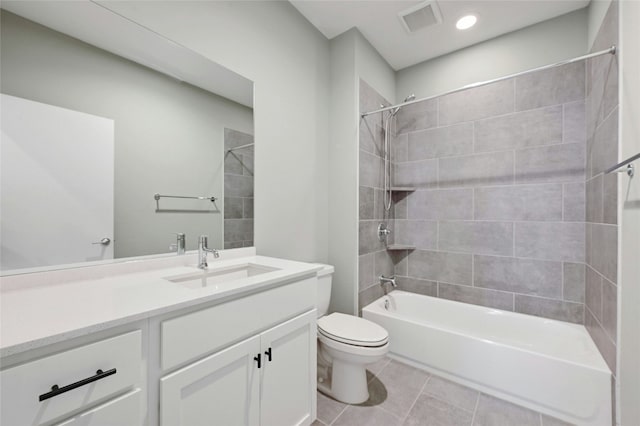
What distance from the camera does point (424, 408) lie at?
162 cm

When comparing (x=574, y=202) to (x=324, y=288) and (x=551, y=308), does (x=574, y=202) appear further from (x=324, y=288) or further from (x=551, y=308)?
(x=324, y=288)

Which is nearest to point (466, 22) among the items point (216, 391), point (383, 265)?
point (383, 265)

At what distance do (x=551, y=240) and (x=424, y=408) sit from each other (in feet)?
5.24

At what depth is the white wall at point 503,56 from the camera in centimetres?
205

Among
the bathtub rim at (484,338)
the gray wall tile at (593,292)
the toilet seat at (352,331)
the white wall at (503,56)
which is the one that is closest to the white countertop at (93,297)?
the toilet seat at (352,331)

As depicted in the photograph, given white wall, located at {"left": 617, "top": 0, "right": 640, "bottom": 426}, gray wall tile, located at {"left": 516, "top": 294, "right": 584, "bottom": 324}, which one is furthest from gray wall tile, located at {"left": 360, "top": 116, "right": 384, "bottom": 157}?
gray wall tile, located at {"left": 516, "top": 294, "right": 584, "bottom": 324}

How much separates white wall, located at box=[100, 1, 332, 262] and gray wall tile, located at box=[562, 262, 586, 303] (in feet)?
5.92

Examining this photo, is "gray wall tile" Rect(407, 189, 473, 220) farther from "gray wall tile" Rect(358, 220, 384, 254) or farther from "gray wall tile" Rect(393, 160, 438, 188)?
"gray wall tile" Rect(358, 220, 384, 254)

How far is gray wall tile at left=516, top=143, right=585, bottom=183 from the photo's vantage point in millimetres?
2014

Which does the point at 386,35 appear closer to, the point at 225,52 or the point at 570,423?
the point at 225,52

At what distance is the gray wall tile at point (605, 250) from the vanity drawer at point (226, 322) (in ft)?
5.36

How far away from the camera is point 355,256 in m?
2.22

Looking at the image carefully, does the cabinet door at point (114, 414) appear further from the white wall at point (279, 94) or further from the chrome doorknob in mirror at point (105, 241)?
the white wall at point (279, 94)

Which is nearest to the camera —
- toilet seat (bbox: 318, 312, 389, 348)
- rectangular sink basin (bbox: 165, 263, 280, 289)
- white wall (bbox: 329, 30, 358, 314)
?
rectangular sink basin (bbox: 165, 263, 280, 289)
